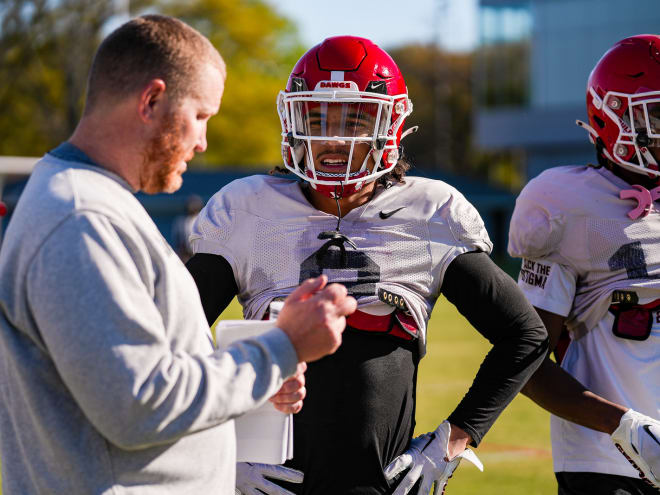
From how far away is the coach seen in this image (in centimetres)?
177

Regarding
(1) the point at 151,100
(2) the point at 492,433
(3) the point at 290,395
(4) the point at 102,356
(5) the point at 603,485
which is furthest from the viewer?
(2) the point at 492,433

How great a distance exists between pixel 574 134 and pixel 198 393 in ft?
104

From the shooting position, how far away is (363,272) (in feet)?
9.18

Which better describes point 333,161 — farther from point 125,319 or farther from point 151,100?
point 125,319

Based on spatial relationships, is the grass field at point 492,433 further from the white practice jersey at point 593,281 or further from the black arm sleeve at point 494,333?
the black arm sleeve at point 494,333

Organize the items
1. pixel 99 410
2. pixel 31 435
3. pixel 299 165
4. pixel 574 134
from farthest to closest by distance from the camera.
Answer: pixel 574 134 → pixel 299 165 → pixel 31 435 → pixel 99 410

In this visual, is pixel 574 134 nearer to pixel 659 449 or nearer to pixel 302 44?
pixel 302 44

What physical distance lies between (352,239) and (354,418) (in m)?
0.52

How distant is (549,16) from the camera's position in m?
33.6

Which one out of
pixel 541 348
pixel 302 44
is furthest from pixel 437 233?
pixel 302 44

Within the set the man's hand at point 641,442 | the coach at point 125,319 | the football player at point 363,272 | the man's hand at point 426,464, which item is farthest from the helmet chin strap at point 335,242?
the man's hand at point 641,442

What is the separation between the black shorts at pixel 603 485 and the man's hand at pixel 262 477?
3.08 ft

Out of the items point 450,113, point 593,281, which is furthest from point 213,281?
point 450,113

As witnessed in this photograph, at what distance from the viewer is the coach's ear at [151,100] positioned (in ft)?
6.47
